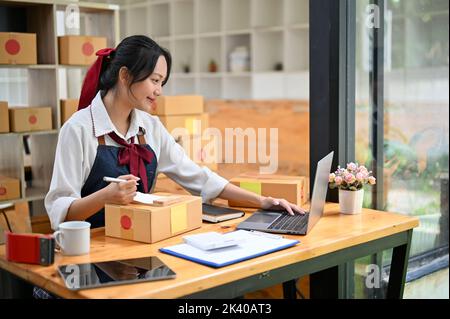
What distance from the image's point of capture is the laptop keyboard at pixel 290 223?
1.92m

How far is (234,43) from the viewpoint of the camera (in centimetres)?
588

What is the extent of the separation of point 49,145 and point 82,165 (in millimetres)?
1052

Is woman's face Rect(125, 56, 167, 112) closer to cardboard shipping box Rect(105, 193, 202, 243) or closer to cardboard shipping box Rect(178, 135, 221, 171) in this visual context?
cardboard shipping box Rect(105, 193, 202, 243)

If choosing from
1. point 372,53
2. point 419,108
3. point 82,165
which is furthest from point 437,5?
point 82,165

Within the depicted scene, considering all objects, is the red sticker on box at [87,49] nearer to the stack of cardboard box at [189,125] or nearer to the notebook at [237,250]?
the stack of cardboard box at [189,125]

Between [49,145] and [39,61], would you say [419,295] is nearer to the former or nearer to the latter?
[49,145]

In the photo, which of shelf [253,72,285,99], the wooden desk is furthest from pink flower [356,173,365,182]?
shelf [253,72,285,99]

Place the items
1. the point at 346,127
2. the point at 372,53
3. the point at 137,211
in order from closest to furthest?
the point at 137,211 → the point at 346,127 → the point at 372,53

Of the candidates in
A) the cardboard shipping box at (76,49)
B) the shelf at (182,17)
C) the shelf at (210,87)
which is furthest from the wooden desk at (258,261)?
the shelf at (182,17)

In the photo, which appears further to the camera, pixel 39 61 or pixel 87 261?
pixel 39 61

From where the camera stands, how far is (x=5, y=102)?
2.66 meters

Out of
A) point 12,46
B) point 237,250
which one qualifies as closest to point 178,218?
point 237,250

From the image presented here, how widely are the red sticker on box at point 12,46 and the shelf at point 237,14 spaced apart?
332cm
